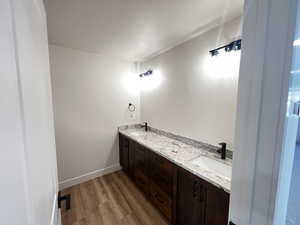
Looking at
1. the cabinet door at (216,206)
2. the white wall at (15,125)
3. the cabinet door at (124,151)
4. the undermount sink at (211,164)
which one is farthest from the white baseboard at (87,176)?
the white wall at (15,125)

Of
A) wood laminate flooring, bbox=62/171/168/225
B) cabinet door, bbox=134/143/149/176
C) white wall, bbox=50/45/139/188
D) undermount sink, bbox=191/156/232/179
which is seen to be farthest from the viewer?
white wall, bbox=50/45/139/188

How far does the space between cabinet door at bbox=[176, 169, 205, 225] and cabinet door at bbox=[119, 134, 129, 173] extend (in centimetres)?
133

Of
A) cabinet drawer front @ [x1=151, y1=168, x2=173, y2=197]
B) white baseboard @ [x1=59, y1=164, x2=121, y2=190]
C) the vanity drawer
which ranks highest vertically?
the vanity drawer

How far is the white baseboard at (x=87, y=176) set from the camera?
2.35m

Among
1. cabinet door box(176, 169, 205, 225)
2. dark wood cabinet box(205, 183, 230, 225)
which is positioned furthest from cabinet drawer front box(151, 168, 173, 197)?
dark wood cabinet box(205, 183, 230, 225)

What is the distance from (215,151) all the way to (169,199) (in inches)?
32.0

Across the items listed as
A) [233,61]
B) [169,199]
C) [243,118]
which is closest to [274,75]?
[243,118]

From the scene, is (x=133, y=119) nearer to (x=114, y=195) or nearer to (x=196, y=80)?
(x=114, y=195)

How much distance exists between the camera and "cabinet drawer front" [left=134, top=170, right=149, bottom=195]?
2.05m

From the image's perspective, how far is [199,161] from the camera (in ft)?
5.08

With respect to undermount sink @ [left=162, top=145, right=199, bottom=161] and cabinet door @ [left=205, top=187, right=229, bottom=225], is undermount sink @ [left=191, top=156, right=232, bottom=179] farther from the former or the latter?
cabinet door @ [left=205, top=187, right=229, bottom=225]

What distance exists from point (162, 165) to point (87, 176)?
5.68ft

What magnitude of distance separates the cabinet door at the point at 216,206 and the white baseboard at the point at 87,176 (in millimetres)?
2132

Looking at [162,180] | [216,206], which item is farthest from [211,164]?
[162,180]
